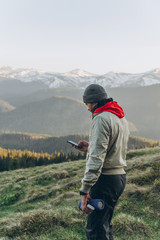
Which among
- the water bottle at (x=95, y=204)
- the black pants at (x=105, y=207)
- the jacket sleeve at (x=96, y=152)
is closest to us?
the jacket sleeve at (x=96, y=152)

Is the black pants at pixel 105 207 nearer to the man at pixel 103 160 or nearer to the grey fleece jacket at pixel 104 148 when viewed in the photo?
the man at pixel 103 160

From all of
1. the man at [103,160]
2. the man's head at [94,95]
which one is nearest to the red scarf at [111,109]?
the man at [103,160]

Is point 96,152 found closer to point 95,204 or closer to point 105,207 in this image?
point 95,204

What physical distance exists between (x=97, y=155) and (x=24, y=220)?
5.13m

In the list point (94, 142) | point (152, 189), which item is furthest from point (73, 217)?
point (94, 142)

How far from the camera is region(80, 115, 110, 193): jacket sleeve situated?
12.7 ft

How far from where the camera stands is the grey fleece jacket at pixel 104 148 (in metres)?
3.90

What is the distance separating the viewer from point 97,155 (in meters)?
3.92

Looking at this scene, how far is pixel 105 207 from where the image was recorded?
425cm

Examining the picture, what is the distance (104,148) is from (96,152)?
19cm

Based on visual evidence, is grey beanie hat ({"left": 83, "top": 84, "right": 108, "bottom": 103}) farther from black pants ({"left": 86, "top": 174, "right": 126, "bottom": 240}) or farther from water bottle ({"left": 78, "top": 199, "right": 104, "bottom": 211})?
water bottle ({"left": 78, "top": 199, "right": 104, "bottom": 211})

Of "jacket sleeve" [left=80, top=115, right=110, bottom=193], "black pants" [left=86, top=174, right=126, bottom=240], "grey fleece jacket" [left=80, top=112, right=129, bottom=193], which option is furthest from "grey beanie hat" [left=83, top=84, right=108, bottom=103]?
"black pants" [left=86, top=174, right=126, bottom=240]

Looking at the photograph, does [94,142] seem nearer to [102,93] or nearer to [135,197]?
[102,93]

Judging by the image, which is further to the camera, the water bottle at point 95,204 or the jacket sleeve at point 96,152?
the water bottle at point 95,204
